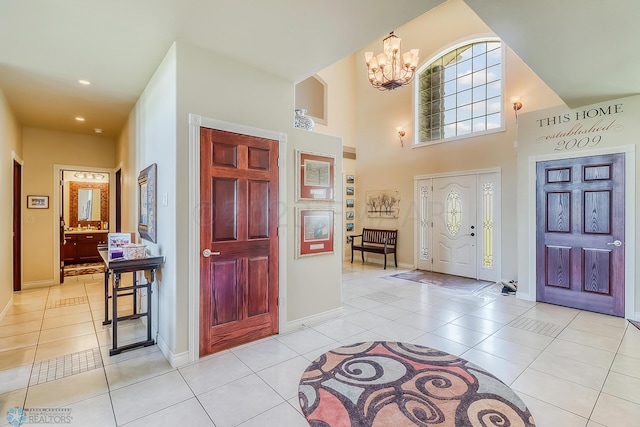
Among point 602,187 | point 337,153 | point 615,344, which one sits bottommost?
point 615,344

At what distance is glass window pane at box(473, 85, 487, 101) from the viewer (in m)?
6.05

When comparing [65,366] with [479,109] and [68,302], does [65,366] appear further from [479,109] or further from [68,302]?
[479,109]

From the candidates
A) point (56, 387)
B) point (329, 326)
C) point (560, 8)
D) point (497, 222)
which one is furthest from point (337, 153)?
point (497, 222)

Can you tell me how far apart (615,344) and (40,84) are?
23.1 ft

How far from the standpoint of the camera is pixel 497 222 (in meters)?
5.80

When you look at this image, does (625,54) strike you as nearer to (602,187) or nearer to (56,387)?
(602,187)

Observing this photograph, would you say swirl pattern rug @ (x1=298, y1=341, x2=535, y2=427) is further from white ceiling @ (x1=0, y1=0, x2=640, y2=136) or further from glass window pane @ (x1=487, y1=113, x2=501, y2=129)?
glass window pane @ (x1=487, y1=113, x2=501, y2=129)

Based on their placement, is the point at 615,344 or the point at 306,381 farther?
the point at 615,344

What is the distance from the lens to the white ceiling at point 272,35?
7.25ft

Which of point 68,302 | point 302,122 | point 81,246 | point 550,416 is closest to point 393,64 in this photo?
point 302,122

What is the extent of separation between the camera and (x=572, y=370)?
256 cm

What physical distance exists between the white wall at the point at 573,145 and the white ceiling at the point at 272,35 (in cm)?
37

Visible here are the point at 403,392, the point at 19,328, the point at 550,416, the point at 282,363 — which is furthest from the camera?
the point at 19,328

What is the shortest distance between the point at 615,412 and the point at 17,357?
193 inches
